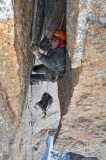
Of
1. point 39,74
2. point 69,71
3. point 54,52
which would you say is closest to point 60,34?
point 54,52

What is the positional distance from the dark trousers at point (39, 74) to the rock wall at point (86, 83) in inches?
23.9

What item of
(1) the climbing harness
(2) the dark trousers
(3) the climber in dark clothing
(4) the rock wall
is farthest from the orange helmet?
(1) the climbing harness

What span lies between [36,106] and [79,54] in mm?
2785

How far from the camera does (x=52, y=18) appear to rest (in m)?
6.08

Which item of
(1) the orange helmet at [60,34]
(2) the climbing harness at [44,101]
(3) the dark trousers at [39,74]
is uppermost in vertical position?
(1) the orange helmet at [60,34]

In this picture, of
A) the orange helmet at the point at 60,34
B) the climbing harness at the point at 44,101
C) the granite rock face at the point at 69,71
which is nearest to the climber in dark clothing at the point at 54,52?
the orange helmet at the point at 60,34

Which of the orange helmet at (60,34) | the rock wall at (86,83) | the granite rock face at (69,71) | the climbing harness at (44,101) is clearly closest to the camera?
the granite rock face at (69,71)

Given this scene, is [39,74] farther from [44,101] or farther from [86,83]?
[86,83]

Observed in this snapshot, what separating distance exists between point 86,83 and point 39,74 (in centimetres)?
154

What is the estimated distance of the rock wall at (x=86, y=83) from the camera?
4.67m

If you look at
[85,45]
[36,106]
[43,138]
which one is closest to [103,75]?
[85,45]

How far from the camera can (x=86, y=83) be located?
5629 mm

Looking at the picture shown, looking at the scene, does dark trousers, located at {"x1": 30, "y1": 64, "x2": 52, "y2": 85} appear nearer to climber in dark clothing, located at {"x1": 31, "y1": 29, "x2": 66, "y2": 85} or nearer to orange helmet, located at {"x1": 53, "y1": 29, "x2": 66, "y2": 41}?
climber in dark clothing, located at {"x1": 31, "y1": 29, "x2": 66, "y2": 85}

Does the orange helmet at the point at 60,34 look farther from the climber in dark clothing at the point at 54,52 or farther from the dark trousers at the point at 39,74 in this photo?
the dark trousers at the point at 39,74
